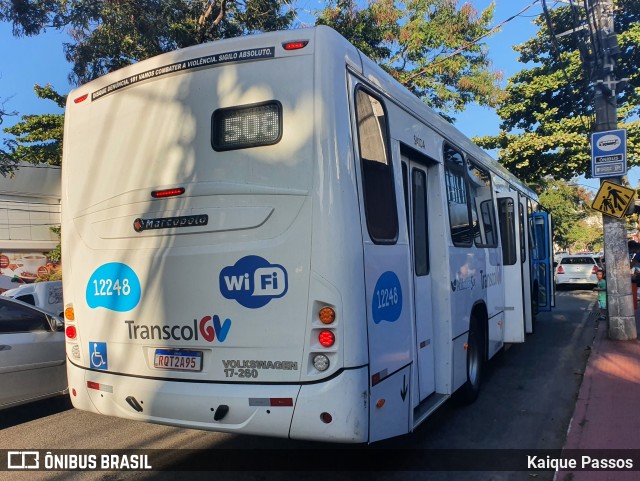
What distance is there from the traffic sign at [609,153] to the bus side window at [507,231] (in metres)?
2.49

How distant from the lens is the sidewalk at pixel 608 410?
178 inches

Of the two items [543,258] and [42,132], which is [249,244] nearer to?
[543,258]

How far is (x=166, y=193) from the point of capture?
4.05 meters

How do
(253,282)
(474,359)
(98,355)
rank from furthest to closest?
(474,359) → (98,355) → (253,282)

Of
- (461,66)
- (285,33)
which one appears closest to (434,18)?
(461,66)

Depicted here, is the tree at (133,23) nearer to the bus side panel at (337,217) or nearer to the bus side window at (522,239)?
the bus side window at (522,239)

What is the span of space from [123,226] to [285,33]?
1948mm

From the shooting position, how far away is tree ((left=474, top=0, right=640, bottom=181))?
1723cm

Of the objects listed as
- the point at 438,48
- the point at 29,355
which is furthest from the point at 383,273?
the point at 438,48

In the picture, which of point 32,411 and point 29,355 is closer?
point 29,355

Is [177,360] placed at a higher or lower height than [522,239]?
lower

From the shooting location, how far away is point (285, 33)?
3.84m

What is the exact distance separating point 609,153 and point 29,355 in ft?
32.3

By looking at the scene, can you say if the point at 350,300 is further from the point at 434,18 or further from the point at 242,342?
the point at 434,18
